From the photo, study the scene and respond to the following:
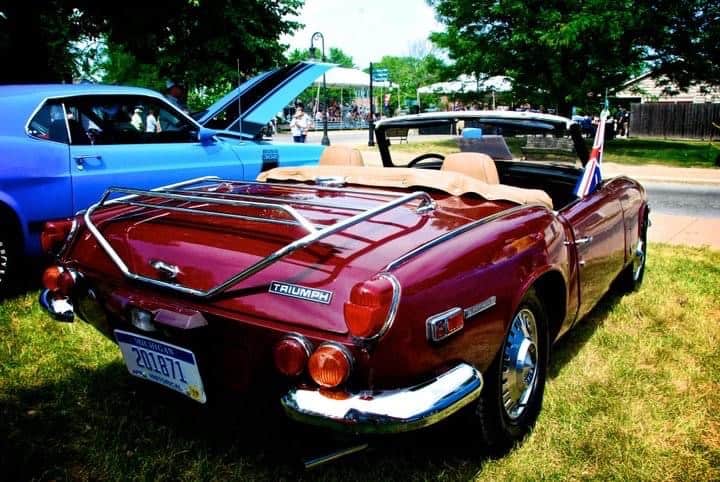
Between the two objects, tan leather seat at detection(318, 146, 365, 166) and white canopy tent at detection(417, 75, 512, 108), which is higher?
white canopy tent at detection(417, 75, 512, 108)

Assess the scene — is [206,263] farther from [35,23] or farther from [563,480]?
[35,23]

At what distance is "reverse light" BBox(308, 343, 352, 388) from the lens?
1906 millimetres

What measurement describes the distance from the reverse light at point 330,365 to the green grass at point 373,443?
0.30 meters

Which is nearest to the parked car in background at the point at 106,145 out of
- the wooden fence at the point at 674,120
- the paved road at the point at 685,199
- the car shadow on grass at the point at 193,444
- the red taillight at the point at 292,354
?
the car shadow on grass at the point at 193,444

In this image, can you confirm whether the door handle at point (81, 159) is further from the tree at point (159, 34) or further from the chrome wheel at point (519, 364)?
the chrome wheel at point (519, 364)

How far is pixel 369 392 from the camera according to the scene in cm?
194

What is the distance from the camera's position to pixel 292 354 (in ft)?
6.47

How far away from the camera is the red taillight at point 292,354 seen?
196cm

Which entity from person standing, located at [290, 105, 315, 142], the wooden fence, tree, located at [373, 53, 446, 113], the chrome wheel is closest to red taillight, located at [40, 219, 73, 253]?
the chrome wheel

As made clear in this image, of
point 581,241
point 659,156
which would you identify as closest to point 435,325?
point 581,241

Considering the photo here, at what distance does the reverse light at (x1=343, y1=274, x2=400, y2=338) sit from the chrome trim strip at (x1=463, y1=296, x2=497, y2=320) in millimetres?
348

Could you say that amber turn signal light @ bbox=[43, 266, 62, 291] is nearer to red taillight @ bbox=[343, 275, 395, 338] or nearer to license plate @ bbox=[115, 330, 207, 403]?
license plate @ bbox=[115, 330, 207, 403]

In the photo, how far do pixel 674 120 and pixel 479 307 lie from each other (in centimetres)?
3218

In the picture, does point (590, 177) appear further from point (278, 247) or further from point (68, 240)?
point (68, 240)
